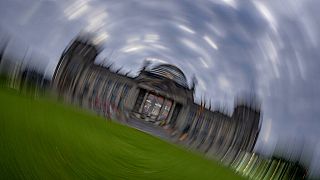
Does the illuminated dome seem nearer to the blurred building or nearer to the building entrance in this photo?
the blurred building

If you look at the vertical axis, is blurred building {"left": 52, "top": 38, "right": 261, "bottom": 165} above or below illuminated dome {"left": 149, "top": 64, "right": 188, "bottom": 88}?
below

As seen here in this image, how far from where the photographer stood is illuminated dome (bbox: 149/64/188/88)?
97.7 ft

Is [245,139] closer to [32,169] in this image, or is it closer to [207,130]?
[207,130]

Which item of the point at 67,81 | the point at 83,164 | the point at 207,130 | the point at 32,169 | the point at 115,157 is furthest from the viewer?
the point at 207,130

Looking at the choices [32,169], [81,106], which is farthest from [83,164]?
[81,106]

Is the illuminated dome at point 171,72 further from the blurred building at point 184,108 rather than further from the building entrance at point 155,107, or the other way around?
the building entrance at point 155,107

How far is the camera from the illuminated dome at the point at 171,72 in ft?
97.7

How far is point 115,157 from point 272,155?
11.1 meters

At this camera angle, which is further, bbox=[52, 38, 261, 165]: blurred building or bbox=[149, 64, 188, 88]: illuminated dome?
bbox=[149, 64, 188, 88]: illuminated dome

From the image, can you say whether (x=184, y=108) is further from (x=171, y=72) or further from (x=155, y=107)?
(x=155, y=107)

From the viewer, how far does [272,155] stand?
17984 mm

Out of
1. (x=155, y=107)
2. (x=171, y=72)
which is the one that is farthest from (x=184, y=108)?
(x=155, y=107)

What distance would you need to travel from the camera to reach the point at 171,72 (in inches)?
1266

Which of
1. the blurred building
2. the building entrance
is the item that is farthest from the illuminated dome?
the building entrance
